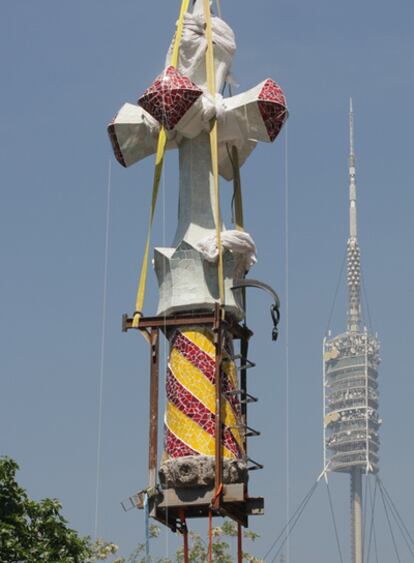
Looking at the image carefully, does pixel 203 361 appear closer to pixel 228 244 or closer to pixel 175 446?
pixel 175 446

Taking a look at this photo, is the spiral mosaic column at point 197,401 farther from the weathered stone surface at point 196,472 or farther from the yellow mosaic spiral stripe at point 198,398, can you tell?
the weathered stone surface at point 196,472

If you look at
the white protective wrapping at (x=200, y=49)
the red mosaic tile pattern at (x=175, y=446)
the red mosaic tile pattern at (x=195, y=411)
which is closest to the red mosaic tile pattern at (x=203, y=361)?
the red mosaic tile pattern at (x=195, y=411)

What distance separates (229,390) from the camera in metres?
33.3

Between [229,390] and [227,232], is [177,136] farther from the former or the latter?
[229,390]

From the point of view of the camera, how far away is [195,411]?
109 ft

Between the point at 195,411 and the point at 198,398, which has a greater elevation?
the point at 198,398

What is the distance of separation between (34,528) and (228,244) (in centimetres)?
965

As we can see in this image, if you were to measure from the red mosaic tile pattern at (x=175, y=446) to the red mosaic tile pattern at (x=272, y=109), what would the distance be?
18.9ft

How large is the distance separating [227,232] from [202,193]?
1143mm

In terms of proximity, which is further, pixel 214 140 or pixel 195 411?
pixel 214 140

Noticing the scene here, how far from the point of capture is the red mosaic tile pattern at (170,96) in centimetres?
3366

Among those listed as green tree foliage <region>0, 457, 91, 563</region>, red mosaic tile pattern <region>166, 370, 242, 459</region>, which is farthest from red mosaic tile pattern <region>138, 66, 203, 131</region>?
green tree foliage <region>0, 457, 91, 563</region>

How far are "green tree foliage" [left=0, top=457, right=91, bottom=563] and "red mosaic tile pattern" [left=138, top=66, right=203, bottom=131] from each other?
10.1 meters

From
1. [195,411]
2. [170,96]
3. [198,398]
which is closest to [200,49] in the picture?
[170,96]
